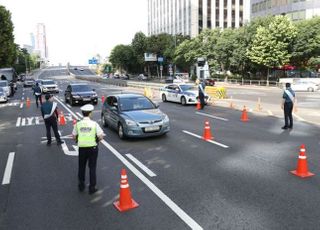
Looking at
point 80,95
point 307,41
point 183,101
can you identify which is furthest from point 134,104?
point 307,41

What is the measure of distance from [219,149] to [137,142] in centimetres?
286

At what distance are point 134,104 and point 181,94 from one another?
1244cm

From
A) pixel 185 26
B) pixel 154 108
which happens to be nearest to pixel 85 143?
pixel 154 108

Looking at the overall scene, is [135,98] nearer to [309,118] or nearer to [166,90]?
[309,118]

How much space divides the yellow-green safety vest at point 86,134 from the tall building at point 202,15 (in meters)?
101

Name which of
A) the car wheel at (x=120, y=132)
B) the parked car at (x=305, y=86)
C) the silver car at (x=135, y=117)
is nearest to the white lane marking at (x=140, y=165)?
the silver car at (x=135, y=117)

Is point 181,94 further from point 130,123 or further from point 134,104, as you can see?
point 130,123

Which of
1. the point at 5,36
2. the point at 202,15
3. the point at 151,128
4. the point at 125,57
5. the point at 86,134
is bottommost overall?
the point at 151,128

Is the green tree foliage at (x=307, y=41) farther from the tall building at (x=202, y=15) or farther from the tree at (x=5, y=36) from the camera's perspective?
the tall building at (x=202, y=15)

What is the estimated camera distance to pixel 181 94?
25672mm

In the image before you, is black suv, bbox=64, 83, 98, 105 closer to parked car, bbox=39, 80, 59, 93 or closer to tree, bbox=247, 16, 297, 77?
parked car, bbox=39, 80, 59, 93

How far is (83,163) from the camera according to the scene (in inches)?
287

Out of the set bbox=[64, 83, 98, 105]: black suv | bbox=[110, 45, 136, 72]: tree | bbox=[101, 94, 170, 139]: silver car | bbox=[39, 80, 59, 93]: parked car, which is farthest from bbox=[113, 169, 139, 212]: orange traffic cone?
bbox=[110, 45, 136, 72]: tree

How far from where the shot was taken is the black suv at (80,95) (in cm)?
2564
